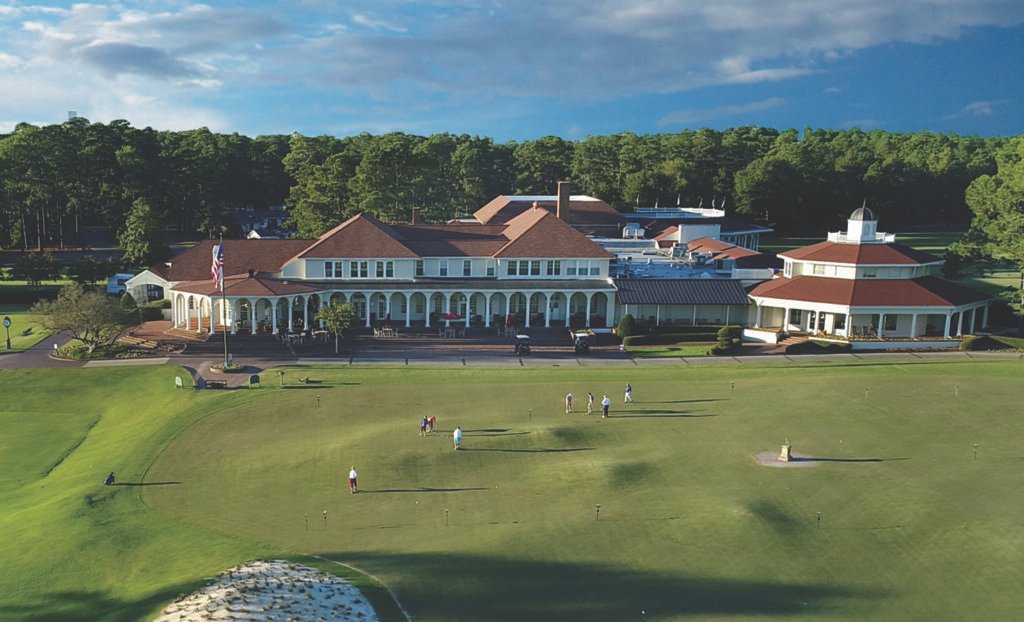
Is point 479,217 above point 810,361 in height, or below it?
above

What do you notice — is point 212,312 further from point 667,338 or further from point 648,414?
point 648,414

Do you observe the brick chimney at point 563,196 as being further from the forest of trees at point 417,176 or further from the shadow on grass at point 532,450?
the shadow on grass at point 532,450

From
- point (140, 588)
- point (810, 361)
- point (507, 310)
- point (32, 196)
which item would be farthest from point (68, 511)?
point (32, 196)

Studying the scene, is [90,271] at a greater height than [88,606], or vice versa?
[90,271]

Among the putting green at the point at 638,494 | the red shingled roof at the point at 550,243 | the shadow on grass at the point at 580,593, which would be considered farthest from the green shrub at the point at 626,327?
the shadow on grass at the point at 580,593

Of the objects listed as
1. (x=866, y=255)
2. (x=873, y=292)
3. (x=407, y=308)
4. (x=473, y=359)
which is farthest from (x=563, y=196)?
(x=873, y=292)

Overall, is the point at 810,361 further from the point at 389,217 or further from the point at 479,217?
the point at 389,217

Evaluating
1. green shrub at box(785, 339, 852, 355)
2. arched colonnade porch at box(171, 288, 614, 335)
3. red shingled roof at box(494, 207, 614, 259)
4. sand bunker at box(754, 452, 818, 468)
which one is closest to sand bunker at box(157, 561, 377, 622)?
sand bunker at box(754, 452, 818, 468)
